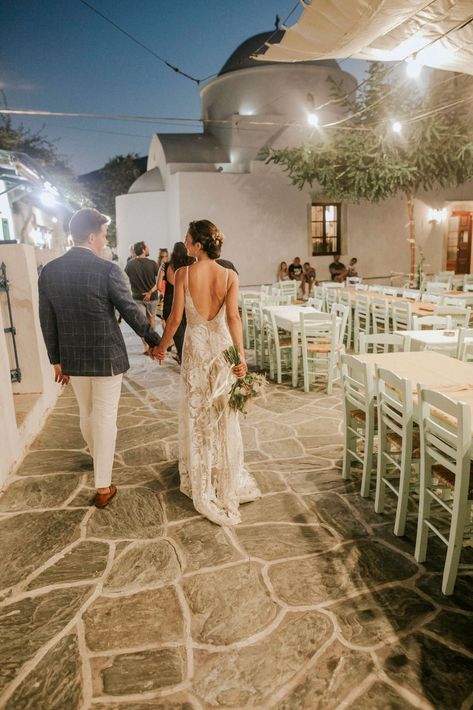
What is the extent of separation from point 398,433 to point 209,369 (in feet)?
4.79

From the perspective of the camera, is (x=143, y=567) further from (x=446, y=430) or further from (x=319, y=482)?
(x=446, y=430)

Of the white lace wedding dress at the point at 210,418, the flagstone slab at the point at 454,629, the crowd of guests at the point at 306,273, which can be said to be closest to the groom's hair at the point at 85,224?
the white lace wedding dress at the point at 210,418

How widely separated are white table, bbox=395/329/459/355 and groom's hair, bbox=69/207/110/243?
3580mm

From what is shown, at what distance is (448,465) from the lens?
281cm

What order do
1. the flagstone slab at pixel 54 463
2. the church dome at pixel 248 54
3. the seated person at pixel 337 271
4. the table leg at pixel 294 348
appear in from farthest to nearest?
the church dome at pixel 248 54
the seated person at pixel 337 271
the table leg at pixel 294 348
the flagstone slab at pixel 54 463

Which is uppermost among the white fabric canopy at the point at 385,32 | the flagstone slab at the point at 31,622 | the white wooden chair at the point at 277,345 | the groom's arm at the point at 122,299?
the white fabric canopy at the point at 385,32

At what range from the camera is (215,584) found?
305 centimetres

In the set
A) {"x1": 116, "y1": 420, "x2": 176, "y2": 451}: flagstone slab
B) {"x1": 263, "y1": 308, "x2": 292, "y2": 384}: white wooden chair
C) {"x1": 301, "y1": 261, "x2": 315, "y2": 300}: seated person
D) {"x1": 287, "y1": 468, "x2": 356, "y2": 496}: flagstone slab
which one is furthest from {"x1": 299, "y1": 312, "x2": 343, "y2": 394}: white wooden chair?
{"x1": 301, "y1": 261, "x2": 315, "y2": 300}: seated person

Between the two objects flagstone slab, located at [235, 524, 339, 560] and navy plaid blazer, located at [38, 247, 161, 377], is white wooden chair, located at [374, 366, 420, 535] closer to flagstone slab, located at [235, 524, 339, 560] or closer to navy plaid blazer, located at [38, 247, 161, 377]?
flagstone slab, located at [235, 524, 339, 560]

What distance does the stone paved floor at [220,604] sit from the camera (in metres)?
2.32

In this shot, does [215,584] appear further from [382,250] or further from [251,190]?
[382,250]

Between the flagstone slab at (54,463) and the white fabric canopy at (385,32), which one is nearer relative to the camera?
the white fabric canopy at (385,32)

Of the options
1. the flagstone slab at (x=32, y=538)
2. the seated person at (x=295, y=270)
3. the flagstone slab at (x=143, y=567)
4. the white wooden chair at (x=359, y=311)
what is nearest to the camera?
the flagstone slab at (x=143, y=567)

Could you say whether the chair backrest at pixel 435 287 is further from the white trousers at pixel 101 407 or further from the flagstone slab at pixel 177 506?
the white trousers at pixel 101 407
